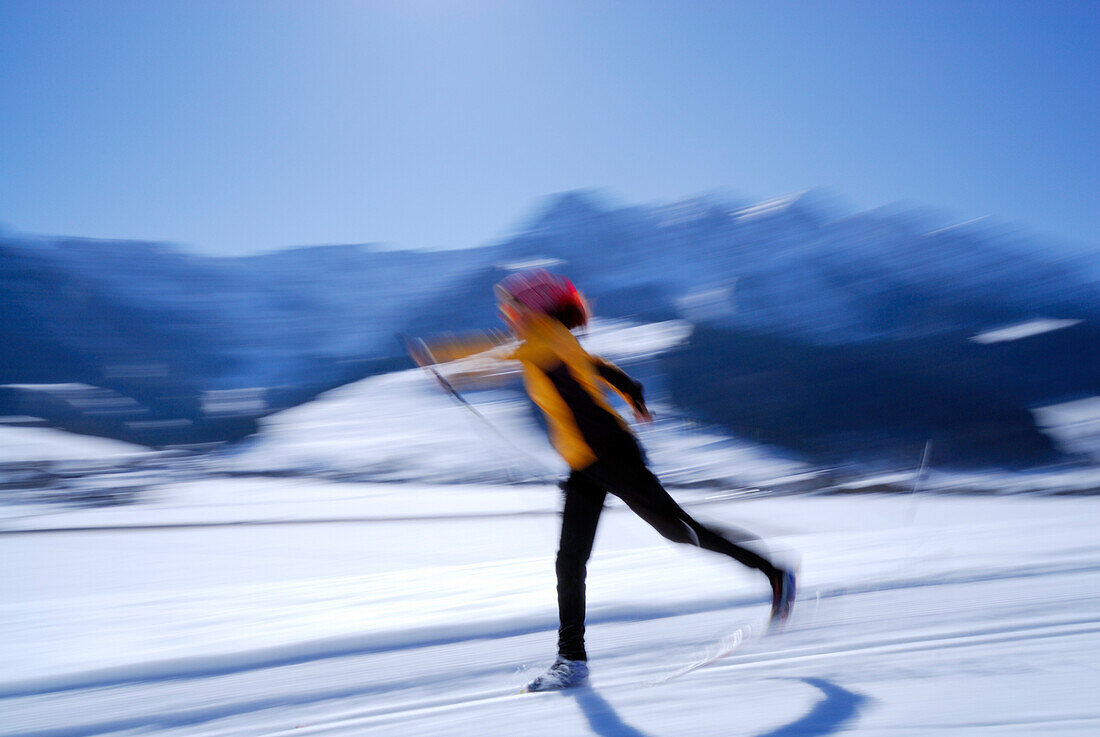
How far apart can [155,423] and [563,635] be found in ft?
36.5

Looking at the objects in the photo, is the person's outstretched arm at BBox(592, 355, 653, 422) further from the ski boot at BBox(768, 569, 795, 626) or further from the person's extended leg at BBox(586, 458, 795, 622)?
the ski boot at BBox(768, 569, 795, 626)

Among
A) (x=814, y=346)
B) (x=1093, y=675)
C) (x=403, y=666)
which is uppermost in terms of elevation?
(x=814, y=346)

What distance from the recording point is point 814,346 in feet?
40.5

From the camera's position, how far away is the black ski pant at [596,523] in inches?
55.9

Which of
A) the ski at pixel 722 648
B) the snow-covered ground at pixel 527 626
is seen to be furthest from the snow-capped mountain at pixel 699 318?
the ski at pixel 722 648

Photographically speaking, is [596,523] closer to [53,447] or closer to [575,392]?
[575,392]

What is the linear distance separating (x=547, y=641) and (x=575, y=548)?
42 cm

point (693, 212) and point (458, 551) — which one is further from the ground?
point (693, 212)

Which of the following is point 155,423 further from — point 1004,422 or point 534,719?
point 1004,422

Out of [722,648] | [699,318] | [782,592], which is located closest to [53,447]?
→ [722,648]

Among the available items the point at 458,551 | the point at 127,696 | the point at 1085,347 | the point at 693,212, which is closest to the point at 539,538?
the point at 458,551

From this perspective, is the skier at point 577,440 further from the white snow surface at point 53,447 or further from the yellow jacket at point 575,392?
the white snow surface at point 53,447

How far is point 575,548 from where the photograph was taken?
4.86 feet

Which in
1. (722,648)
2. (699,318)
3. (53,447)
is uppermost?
(699,318)
